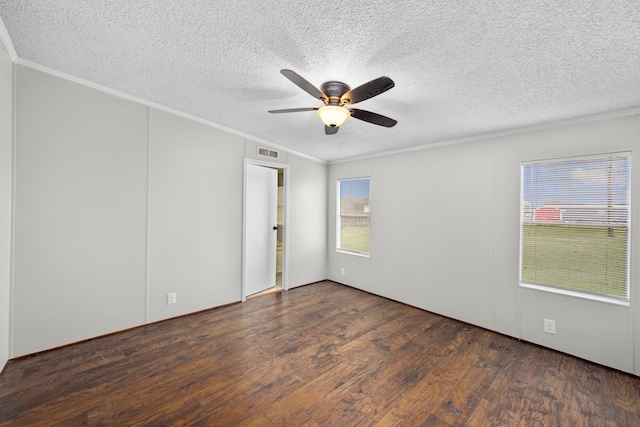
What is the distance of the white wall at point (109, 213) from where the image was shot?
2328 mm

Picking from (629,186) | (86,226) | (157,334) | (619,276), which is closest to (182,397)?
(157,334)

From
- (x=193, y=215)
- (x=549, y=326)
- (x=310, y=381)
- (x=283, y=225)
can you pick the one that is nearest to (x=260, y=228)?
(x=283, y=225)

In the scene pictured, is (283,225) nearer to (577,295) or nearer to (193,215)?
(193,215)

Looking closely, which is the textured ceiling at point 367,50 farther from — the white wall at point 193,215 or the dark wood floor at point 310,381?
the dark wood floor at point 310,381

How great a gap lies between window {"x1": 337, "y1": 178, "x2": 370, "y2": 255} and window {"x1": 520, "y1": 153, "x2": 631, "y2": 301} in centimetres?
225

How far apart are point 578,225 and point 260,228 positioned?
398cm

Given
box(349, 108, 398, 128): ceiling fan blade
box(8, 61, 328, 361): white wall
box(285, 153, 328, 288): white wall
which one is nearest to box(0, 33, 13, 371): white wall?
box(8, 61, 328, 361): white wall

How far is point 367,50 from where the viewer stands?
1751 millimetres

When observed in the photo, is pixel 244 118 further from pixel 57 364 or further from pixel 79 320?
pixel 57 364

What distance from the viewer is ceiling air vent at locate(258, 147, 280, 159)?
4.09m

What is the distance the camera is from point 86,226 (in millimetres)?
2623

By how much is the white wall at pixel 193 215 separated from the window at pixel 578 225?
3.67m

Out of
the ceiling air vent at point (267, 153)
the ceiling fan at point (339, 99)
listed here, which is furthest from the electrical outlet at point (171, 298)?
the ceiling fan at point (339, 99)

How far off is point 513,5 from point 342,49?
3.07ft
